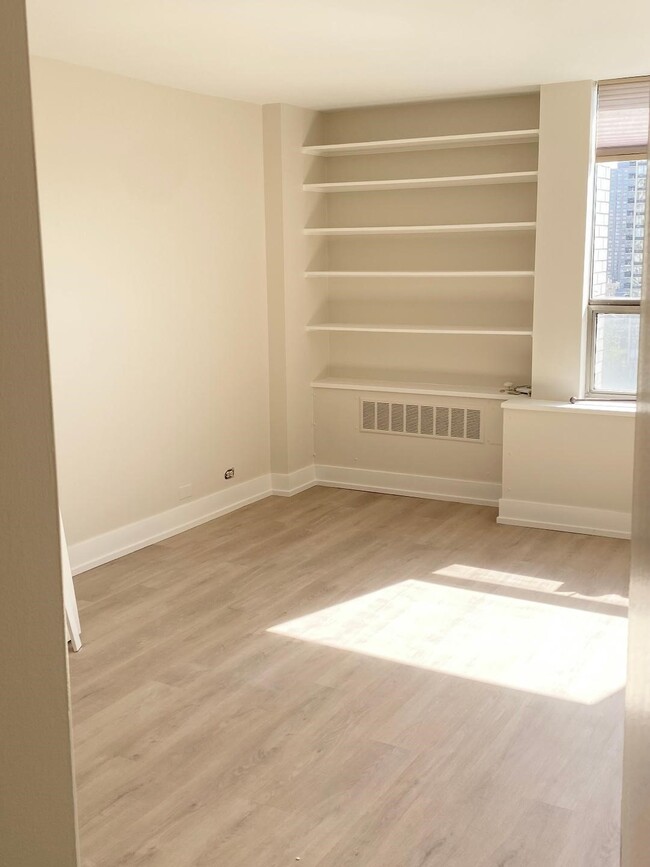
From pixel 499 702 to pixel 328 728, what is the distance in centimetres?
63

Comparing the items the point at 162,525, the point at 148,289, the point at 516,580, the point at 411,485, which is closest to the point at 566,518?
the point at 516,580

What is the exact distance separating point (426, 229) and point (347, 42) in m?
1.70

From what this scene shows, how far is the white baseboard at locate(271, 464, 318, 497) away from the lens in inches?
236

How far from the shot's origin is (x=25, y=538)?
0.99m

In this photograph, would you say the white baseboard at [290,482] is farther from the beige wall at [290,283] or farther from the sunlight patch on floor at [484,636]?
the sunlight patch on floor at [484,636]

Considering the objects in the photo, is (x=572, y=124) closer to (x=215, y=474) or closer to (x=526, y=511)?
(x=526, y=511)

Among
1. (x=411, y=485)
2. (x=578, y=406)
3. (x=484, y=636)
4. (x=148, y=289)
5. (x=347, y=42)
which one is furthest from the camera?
(x=411, y=485)

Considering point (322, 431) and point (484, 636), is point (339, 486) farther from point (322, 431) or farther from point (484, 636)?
point (484, 636)

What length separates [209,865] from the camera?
235cm

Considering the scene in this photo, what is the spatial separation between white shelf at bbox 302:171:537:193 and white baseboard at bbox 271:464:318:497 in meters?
1.86

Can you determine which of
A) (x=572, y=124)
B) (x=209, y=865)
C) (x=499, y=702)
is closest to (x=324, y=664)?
(x=499, y=702)

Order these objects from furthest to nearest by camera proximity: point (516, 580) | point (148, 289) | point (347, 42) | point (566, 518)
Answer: point (566, 518) < point (148, 289) < point (516, 580) < point (347, 42)

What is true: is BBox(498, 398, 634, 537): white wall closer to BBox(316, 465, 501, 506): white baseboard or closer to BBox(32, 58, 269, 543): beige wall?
BBox(316, 465, 501, 506): white baseboard

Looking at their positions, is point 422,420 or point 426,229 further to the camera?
point 422,420
